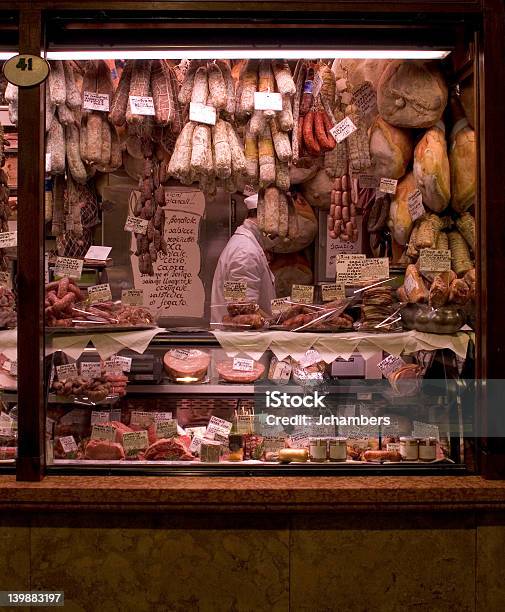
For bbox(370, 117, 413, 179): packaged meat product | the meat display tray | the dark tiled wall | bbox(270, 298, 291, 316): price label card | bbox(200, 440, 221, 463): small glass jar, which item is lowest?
the dark tiled wall

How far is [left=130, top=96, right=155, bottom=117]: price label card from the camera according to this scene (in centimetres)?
362

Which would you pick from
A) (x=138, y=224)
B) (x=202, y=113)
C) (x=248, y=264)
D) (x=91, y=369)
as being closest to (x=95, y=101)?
(x=202, y=113)

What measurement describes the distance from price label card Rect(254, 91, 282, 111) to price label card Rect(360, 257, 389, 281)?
0.90 m

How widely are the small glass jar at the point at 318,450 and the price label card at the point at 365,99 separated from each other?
1.83 metres

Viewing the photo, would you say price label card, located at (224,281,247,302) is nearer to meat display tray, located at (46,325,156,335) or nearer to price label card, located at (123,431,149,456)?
meat display tray, located at (46,325,156,335)

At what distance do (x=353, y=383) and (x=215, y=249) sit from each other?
2.24 metres

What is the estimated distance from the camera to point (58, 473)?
3.09m

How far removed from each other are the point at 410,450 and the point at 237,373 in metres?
0.95

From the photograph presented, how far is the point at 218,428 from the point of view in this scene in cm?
346

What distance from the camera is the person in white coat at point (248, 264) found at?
4766mm

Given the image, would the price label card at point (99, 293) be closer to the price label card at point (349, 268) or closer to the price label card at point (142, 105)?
the price label card at point (142, 105)

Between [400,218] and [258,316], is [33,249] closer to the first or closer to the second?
[258,316]

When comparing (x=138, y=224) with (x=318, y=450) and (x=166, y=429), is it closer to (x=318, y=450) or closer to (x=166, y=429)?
(x=166, y=429)

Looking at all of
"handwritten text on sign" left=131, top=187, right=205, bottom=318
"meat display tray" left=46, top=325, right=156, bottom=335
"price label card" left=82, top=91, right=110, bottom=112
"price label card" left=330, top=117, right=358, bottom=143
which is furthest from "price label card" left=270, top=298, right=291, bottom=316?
"handwritten text on sign" left=131, top=187, right=205, bottom=318
